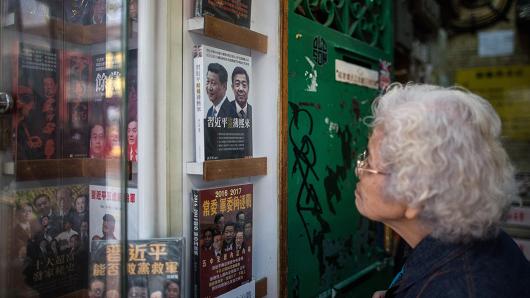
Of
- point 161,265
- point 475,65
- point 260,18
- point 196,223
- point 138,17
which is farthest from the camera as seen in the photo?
point 475,65

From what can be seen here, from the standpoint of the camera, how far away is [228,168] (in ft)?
7.16

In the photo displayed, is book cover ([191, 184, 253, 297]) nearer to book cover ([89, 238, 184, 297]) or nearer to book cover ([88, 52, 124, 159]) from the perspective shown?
book cover ([89, 238, 184, 297])

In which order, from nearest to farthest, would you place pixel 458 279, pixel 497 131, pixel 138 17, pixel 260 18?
1. pixel 458 279
2. pixel 497 131
3. pixel 138 17
4. pixel 260 18

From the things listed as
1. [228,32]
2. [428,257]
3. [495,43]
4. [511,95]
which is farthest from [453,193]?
[495,43]

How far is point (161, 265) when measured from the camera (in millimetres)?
1791

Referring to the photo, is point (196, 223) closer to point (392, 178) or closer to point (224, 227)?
point (224, 227)

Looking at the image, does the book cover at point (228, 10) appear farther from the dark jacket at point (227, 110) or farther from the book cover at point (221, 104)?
the dark jacket at point (227, 110)

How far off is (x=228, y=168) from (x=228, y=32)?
66 centimetres

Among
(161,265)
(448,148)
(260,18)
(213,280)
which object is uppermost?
(260,18)

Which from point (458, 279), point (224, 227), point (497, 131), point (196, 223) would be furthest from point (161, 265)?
point (497, 131)

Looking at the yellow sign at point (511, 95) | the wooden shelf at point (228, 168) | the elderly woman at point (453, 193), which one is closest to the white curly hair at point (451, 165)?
the elderly woman at point (453, 193)

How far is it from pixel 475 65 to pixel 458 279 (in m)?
4.67

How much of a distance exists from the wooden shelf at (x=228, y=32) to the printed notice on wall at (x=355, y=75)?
93 centimetres

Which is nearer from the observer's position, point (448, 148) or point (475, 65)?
point (448, 148)
